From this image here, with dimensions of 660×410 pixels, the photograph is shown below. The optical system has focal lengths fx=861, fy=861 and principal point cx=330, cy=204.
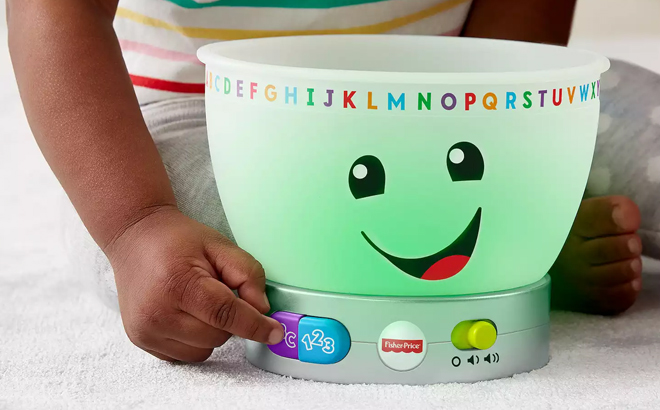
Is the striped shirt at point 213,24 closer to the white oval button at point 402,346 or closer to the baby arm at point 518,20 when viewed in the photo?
the baby arm at point 518,20

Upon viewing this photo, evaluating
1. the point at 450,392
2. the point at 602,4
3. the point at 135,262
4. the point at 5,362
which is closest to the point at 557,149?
the point at 450,392

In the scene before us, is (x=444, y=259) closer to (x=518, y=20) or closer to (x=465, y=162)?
(x=465, y=162)

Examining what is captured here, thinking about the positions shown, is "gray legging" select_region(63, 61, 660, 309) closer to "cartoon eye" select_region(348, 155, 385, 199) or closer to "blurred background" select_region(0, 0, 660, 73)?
"cartoon eye" select_region(348, 155, 385, 199)

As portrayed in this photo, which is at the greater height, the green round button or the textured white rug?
the green round button

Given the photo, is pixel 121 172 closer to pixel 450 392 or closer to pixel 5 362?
pixel 5 362

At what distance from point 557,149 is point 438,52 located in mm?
185

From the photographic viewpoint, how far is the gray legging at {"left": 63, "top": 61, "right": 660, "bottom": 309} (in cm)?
70

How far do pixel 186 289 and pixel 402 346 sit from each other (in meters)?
0.14

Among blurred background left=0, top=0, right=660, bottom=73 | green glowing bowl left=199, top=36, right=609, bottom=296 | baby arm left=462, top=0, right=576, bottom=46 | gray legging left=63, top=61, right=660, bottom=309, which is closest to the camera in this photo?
green glowing bowl left=199, top=36, right=609, bottom=296

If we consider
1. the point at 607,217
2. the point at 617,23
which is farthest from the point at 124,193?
the point at 617,23

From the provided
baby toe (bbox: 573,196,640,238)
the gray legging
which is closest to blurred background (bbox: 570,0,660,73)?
the gray legging

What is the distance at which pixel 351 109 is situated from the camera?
0.51 meters

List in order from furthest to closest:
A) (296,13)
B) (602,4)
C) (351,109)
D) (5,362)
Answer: (602,4), (296,13), (5,362), (351,109)

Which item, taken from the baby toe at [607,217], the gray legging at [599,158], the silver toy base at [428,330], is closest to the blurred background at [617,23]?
the gray legging at [599,158]
